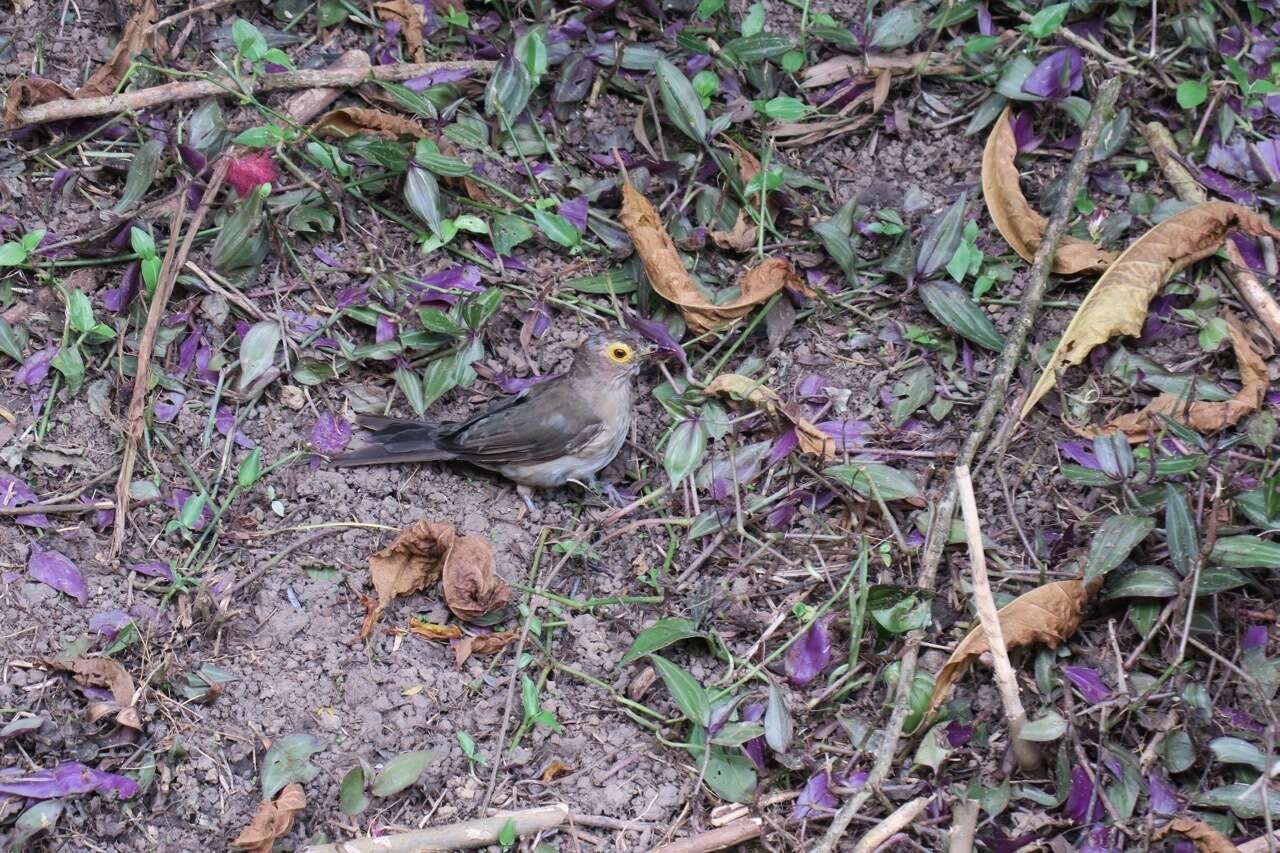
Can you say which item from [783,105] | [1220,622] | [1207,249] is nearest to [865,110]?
[783,105]

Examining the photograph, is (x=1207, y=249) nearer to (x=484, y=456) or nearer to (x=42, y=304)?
(x=484, y=456)

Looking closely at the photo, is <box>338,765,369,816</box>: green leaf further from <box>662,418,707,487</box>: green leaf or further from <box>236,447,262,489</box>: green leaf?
<box>662,418,707,487</box>: green leaf

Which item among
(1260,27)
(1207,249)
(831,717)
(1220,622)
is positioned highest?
(1260,27)

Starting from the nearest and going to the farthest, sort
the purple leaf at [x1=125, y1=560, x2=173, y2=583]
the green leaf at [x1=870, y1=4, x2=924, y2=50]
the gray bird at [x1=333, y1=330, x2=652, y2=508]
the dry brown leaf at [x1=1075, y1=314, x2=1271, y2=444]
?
the purple leaf at [x1=125, y1=560, x2=173, y2=583] → the dry brown leaf at [x1=1075, y1=314, x2=1271, y2=444] → the gray bird at [x1=333, y1=330, x2=652, y2=508] → the green leaf at [x1=870, y1=4, x2=924, y2=50]

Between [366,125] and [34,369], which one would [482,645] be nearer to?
[34,369]

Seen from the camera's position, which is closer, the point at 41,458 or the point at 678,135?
the point at 41,458

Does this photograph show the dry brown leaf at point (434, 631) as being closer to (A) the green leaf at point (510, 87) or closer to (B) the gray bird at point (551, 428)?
(B) the gray bird at point (551, 428)

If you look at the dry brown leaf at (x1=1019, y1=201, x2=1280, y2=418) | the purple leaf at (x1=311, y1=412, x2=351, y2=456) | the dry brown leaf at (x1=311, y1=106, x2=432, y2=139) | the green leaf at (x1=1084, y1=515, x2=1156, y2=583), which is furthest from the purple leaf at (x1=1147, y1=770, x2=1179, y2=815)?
the dry brown leaf at (x1=311, y1=106, x2=432, y2=139)
